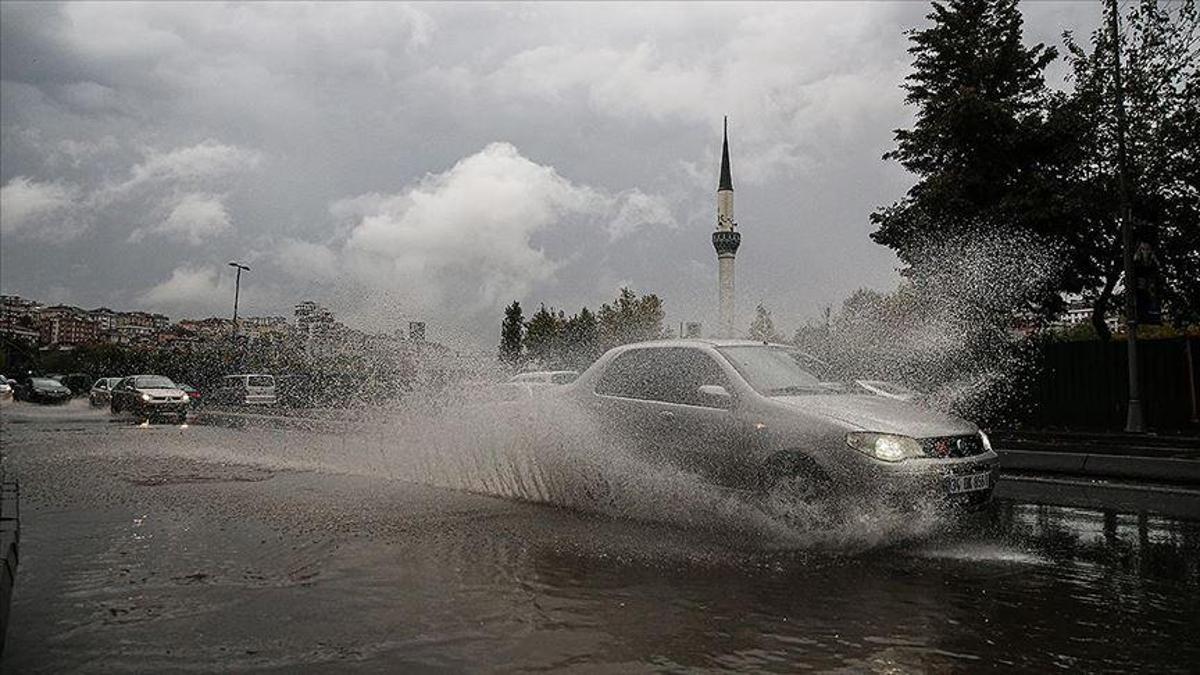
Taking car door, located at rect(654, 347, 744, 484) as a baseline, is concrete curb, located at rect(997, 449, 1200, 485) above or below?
below

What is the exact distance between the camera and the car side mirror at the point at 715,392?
687 centimetres

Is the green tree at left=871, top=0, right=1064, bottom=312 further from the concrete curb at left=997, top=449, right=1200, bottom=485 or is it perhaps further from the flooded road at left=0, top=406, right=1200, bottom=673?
the flooded road at left=0, top=406, right=1200, bottom=673

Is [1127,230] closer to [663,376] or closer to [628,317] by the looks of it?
[663,376]

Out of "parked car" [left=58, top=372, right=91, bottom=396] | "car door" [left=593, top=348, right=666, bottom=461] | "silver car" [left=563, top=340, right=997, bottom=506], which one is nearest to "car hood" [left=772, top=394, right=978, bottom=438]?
"silver car" [left=563, top=340, right=997, bottom=506]

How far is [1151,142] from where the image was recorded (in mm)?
19328

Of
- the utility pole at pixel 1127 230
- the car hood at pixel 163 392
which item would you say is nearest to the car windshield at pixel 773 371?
the utility pole at pixel 1127 230

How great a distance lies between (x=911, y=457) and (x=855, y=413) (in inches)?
21.1

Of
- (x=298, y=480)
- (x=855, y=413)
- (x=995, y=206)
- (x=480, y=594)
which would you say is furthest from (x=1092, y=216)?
(x=480, y=594)

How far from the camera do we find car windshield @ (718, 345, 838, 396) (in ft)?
22.8

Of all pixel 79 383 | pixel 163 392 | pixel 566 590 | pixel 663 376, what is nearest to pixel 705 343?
pixel 663 376

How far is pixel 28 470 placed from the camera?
11141 millimetres

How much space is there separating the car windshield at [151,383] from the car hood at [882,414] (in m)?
24.7

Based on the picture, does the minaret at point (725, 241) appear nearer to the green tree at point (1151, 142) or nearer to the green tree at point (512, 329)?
the green tree at point (512, 329)

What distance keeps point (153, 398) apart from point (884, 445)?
2436 centimetres
